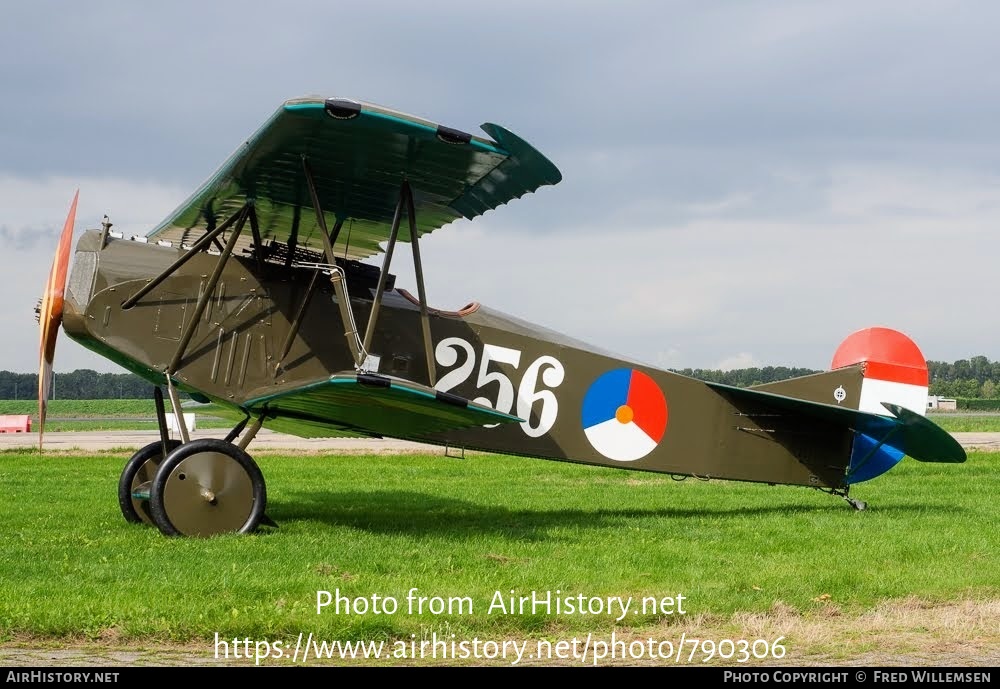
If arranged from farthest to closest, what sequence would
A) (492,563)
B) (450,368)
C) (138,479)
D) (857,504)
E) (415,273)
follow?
(857,504) → (138,479) → (450,368) → (415,273) → (492,563)

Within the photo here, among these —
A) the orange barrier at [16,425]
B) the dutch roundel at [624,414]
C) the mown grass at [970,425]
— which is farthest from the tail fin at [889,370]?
the orange barrier at [16,425]

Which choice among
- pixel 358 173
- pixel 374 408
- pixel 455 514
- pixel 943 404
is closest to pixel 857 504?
pixel 455 514

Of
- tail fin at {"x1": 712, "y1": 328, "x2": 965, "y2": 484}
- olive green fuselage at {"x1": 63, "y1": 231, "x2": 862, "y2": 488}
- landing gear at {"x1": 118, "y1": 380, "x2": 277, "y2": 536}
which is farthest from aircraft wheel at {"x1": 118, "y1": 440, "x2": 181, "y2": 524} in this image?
tail fin at {"x1": 712, "y1": 328, "x2": 965, "y2": 484}

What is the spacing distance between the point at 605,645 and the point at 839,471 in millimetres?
6642

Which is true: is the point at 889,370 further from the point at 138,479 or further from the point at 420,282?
the point at 138,479

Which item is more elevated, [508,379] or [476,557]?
[508,379]

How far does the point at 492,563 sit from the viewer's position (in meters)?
7.42

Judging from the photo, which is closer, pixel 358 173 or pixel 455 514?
pixel 358 173

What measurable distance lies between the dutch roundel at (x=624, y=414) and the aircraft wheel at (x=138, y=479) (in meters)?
4.24

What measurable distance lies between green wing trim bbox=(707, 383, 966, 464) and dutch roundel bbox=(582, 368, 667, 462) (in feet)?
2.58

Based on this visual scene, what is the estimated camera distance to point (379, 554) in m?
7.72

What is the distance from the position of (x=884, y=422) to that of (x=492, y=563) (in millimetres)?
5356

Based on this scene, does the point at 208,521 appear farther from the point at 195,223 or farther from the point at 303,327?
the point at 195,223
